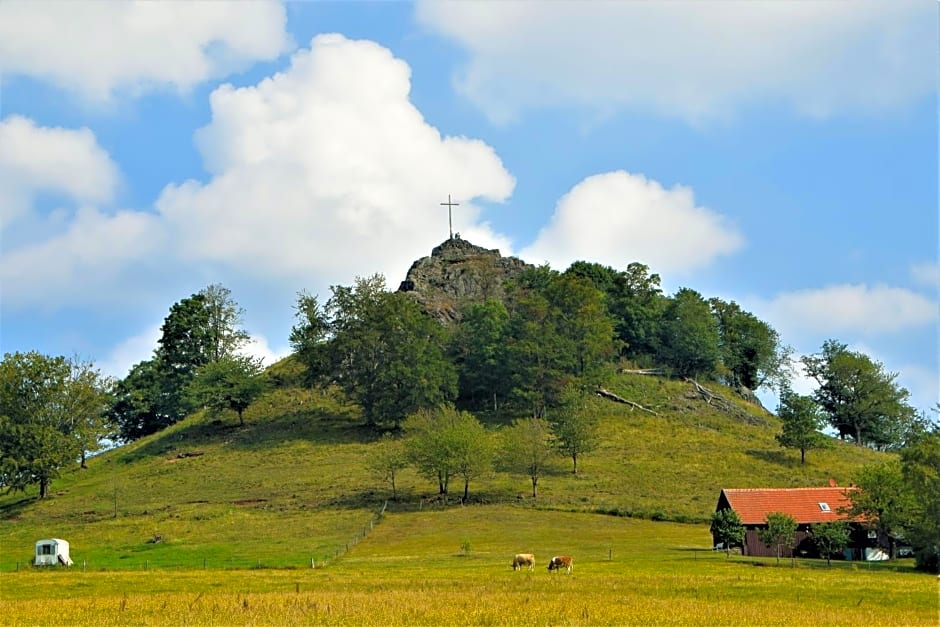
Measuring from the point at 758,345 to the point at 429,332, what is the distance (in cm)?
5773

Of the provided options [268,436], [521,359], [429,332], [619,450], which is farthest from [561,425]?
[268,436]

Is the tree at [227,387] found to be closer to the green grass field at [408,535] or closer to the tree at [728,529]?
the green grass field at [408,535]

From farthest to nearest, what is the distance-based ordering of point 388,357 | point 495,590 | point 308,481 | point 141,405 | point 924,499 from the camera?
point 141,405 < point 388,357 < point 308,481 < point 924,499 < point 495,590

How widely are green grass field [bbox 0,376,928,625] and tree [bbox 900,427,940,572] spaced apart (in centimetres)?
187

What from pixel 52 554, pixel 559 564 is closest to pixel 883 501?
pixel 559 564

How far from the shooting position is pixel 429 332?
392 feet

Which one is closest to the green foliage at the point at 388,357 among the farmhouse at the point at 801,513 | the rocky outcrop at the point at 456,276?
the rocky outcrop at the point at 456,276

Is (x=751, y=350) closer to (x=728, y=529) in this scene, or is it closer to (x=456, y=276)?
(x=456, y=276)

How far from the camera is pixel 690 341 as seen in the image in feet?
443

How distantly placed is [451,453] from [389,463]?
22.3ft

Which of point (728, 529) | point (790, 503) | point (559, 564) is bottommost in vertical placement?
point (559, 564)

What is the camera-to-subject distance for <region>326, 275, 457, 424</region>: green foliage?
110938 millimetres

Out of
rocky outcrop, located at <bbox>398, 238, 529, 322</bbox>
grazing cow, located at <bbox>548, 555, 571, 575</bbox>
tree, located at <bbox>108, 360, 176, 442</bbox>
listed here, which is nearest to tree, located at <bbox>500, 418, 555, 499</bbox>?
grazing cow, located at <bbox>548, 555, 571, 575</bbox>

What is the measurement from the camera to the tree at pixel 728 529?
65.1 meters
